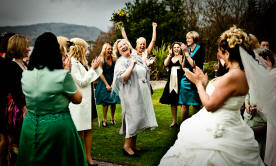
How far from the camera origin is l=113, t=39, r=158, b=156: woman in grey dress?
4.48 meters

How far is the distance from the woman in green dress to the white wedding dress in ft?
A: 3.76

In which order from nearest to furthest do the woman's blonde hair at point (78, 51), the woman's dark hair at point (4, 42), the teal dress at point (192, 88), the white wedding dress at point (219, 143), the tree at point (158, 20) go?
the white wedding dress at point (219, 143), the woman's dark hair at point (4, 42), the woman's blonde hair at point (78, 51), the teal dress at point (192, 88), the tree at point (158, 20)

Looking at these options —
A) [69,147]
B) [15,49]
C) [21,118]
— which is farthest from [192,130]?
[15,49]

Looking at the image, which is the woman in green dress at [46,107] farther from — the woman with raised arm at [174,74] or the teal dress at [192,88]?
the woman with raised arm at [174,74]

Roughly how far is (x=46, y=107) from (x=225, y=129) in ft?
6.11

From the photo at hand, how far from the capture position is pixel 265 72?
9.10ft

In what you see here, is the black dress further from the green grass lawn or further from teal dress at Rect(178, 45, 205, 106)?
the green grass lawn

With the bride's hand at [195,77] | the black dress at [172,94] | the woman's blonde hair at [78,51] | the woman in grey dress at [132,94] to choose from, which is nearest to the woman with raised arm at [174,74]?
the black dress at [172,94]

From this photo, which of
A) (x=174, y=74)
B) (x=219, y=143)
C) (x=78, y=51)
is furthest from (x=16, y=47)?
(x=174, y=74)

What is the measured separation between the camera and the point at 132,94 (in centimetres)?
450

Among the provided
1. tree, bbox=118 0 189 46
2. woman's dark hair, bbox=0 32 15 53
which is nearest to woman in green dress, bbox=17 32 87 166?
woman's dark hair, bbox=0 32 15 53

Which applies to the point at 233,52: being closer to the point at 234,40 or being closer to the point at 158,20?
the point at 234,40

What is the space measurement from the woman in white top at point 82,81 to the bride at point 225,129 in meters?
1.87

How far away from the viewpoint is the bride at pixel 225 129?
2.40 metres
